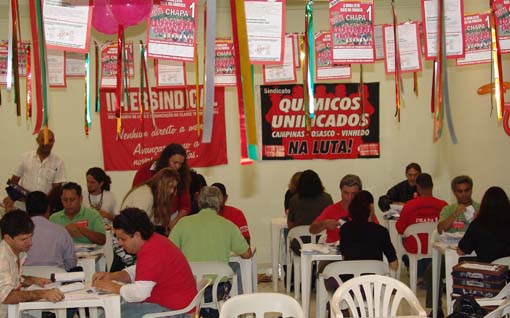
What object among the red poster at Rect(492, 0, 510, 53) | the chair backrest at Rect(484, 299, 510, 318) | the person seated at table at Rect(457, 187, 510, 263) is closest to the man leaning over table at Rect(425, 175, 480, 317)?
the person seated at table at Rect(457, 187, 510, 263)

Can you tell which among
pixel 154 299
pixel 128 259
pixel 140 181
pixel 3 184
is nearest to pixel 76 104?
pixel 3 184

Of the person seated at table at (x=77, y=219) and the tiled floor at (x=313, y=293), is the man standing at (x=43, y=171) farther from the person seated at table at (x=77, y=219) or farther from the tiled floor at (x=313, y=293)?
the tiled floor at (x=313, y=293)

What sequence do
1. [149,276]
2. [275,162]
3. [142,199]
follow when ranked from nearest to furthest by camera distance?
[149,276] → [142,199] → [275,162]

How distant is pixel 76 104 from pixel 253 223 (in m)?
2.64

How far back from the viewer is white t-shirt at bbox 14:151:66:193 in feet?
25.5

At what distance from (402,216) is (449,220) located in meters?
0.75

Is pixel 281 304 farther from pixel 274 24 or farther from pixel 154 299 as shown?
pixel 274 24

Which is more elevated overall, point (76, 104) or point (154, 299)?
point (76, 104)

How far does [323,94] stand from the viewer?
31.8 ft

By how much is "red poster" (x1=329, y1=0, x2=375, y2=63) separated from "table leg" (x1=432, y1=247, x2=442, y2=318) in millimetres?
1851

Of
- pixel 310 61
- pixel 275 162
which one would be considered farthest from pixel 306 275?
pixel 275 162

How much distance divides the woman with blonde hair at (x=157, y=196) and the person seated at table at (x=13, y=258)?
1.32m

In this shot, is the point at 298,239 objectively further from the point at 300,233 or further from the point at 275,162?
the point at 275,162

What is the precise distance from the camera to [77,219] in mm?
6559
